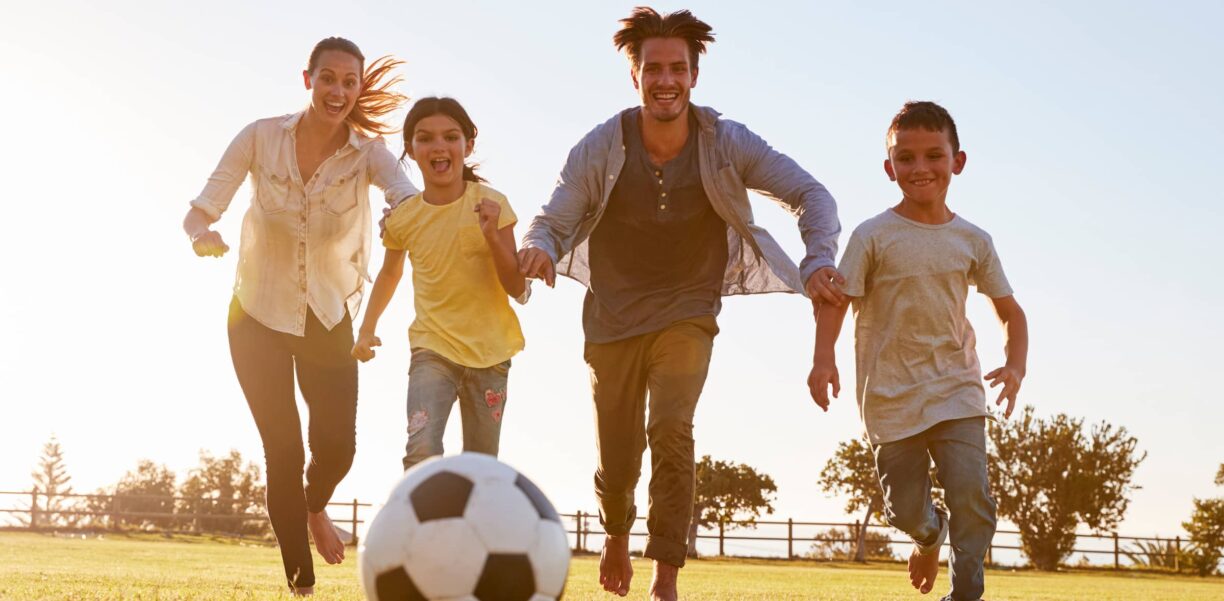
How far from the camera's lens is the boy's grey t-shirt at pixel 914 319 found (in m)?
5.67

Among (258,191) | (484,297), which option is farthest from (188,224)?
(484,297)

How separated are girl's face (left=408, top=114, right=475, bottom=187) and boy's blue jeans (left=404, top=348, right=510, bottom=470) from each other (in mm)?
956

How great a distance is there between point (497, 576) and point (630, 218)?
302cm

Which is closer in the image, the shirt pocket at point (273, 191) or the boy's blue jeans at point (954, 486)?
the boy's blue jeans at point (954, 486)

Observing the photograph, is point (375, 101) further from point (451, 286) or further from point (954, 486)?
point (954, 486)

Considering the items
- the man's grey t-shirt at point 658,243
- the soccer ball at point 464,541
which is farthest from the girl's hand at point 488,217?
the soccer ball at point 464,541

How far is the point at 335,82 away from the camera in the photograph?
21.4ft

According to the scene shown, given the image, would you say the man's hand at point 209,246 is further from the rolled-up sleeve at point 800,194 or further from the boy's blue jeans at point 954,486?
the boy's blue jeans at point 954,486

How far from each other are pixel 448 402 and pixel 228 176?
2.07m

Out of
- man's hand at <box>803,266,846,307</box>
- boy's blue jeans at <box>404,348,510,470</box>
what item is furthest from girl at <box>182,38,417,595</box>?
man's hand at <box>803,266,846,307</box>

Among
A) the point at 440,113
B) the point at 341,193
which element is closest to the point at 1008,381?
the point at 440,113

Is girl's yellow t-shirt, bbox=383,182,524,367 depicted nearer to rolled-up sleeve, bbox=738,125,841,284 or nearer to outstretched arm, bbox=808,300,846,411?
rolled-up sleeve, bbox=738,125,841,284

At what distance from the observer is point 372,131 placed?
698cm

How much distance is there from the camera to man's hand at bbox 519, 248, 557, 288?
222 inches
